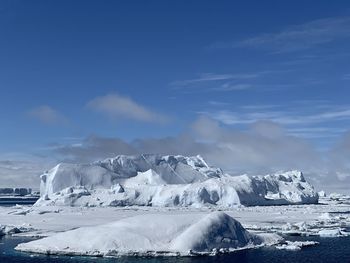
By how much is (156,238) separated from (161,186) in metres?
83.6

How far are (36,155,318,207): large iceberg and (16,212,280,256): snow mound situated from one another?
222 feet

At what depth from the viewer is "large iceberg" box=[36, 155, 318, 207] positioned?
424 feet

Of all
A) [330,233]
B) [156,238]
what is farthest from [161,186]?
[156,238]

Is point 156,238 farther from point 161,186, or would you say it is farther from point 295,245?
point 161,186

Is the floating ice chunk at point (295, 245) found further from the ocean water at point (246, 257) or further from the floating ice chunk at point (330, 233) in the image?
the floating ice chunk at point (330, 233)

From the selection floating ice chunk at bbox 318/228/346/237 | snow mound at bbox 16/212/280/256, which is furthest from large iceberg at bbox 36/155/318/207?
snow mound at bbox 16/212/280/256

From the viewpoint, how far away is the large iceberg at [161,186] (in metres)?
129

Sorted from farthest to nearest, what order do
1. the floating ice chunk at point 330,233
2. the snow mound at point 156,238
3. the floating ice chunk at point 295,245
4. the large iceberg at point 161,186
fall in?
the large iceberg at point 161,186 → the floating ice chunk at point 330,233 → the floating ice chunk at point 295,245 → the snow mound at point 156,238

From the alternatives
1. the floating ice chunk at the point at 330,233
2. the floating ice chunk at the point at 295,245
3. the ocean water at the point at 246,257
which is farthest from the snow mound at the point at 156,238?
the floating ice chunk at the point at 330,233

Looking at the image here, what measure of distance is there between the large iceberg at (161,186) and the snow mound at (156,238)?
67.8 meters

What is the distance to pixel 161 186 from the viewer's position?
137750 mm

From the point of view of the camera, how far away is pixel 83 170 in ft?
498

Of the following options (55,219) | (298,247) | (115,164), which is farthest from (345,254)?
(115,164)

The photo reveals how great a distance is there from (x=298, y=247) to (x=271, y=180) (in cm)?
10826
